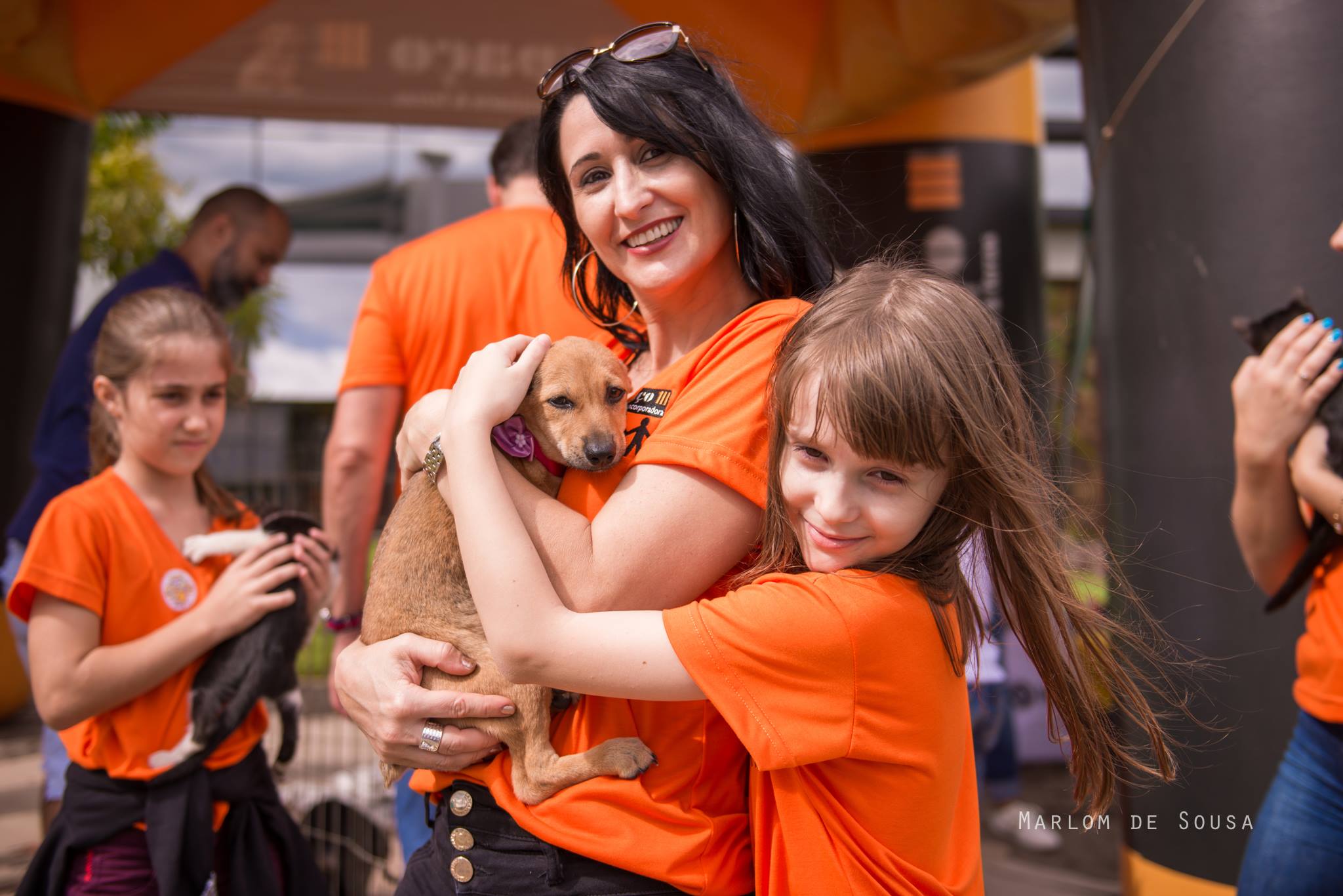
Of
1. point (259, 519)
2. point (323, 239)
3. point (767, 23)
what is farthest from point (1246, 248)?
point (323, 239)

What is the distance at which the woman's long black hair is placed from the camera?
5.29ft

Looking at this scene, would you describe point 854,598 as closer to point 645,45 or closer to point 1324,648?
point 645,45

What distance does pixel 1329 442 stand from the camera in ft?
7.61

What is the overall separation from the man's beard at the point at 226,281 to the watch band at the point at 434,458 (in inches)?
145

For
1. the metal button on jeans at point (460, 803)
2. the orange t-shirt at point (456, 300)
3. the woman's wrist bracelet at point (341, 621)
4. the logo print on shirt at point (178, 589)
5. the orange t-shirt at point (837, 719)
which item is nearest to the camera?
the orange t-shirt at point (837, 719)

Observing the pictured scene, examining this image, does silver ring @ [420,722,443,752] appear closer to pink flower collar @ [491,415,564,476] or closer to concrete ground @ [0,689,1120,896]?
pink flower collar @ [491,415,564,476]

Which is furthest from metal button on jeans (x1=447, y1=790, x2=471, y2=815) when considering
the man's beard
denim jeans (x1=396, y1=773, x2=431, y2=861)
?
the man's beard

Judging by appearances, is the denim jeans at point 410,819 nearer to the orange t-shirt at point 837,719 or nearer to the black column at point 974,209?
the orange t-shirt at point 837,719

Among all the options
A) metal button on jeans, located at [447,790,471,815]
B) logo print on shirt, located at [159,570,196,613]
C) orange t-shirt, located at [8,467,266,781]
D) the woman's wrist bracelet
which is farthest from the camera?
the woman's wrist bracelet

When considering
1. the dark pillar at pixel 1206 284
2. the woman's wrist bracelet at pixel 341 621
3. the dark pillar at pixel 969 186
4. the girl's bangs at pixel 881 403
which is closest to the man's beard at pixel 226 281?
the woman's wrist bracelet at pixel 341 621

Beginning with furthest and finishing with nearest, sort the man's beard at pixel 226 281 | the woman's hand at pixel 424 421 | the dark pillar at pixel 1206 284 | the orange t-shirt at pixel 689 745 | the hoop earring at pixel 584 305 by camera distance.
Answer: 1. the man's beard at pixel 226 281
2. the dark pillar at pixel 1206 284
3. the hoop earring at pixel 584 305
4. the woman's hand at pixel 424 421
5. the orange t-shirt at pixel 689 745

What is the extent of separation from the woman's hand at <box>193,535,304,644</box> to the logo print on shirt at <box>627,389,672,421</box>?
1304 millimetres

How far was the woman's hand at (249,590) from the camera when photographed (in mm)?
2432

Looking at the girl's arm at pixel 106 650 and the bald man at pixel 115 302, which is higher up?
the bald man at pixel 115 302
